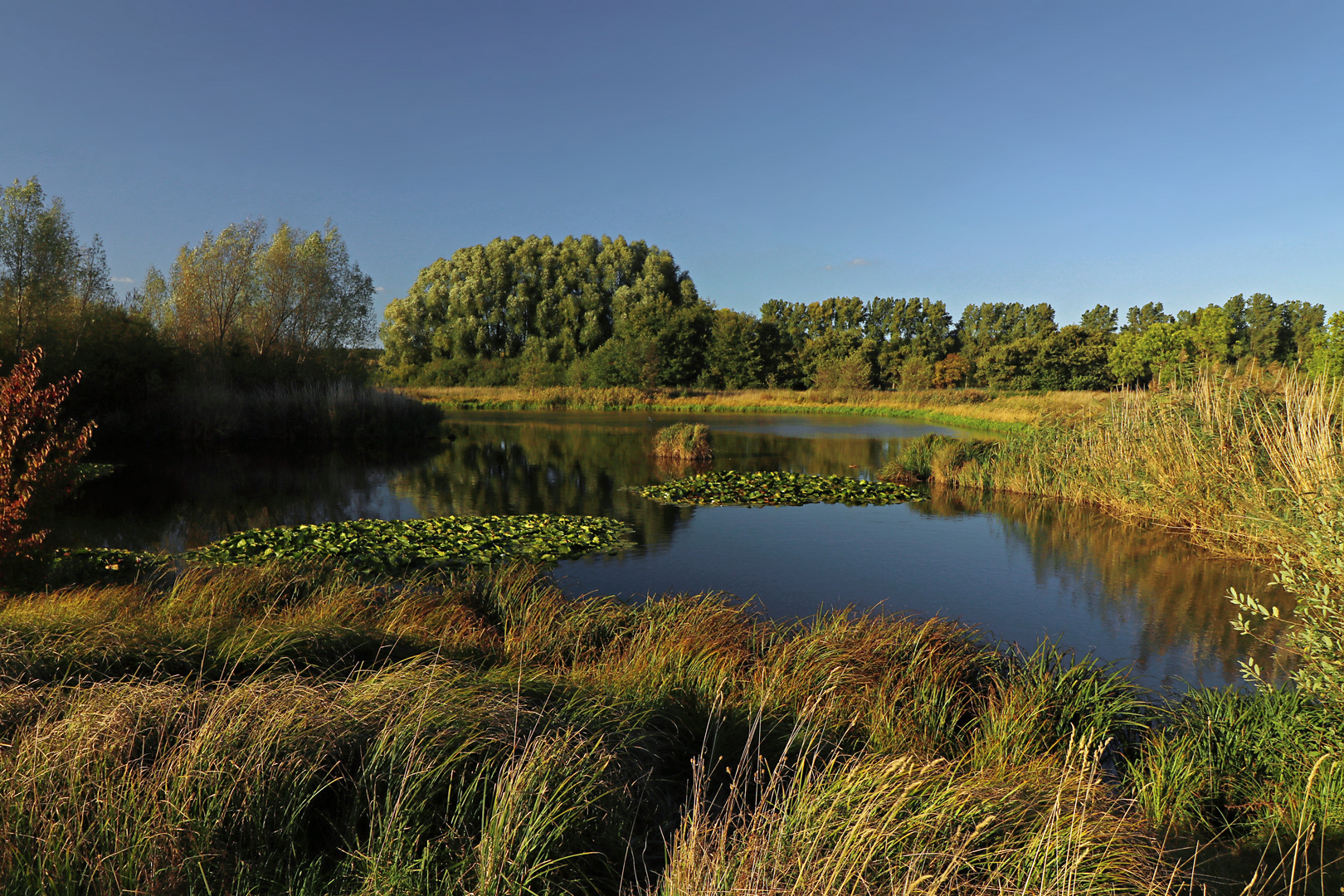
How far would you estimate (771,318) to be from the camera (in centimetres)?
8369

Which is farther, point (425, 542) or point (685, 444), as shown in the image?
point (685, 444)

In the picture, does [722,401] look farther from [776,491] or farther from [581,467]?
[776,491]

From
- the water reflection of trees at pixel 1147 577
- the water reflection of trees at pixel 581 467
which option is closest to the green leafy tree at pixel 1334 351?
the water reflection of trees at pixel 581 467

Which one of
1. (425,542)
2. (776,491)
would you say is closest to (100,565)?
(425,542)

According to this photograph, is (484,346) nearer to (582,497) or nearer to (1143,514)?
(582,497)

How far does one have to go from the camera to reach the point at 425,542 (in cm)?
1125

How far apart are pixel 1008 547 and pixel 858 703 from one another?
27.0ft

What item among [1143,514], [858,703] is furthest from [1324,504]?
[1143,514]

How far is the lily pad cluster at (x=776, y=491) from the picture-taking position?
16.5m

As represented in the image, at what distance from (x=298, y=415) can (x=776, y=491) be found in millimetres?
18262

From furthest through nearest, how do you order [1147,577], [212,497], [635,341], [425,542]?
1. [635,341]
2. [212,497]
3. [425,542]
4. [1147,577]

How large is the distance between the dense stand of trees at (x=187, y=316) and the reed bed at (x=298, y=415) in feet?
3.56

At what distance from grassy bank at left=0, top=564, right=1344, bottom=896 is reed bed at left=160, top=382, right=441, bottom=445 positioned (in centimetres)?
2096

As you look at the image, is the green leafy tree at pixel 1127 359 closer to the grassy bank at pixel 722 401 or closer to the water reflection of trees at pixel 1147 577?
the grassy bank at pixel 722 401
